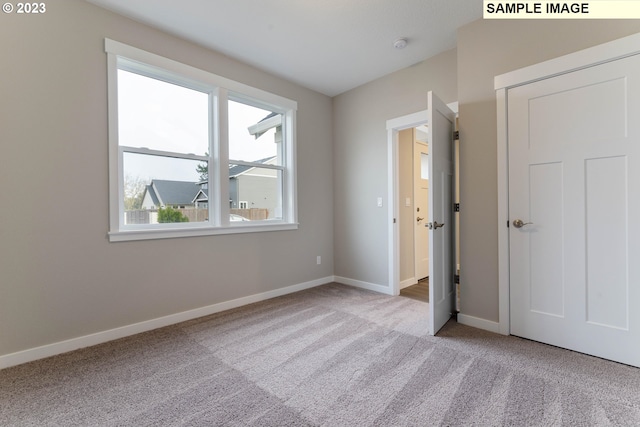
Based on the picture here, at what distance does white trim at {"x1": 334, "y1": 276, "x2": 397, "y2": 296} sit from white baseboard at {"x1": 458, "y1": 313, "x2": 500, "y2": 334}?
1.02 meters

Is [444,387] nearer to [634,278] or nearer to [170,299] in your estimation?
[634,278]

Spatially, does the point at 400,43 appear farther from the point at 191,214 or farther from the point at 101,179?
the point at 101,179

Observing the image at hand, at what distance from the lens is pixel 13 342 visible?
200 centimetres

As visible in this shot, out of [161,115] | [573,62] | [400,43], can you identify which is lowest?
[161,115]

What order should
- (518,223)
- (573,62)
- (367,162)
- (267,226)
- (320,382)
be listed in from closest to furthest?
(320,382) < (573,62) < (518,223) < (267,226) < (367,162)

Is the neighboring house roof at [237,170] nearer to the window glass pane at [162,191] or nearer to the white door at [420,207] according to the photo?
the window glass pane at [162,191]

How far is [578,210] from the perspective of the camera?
2061mm

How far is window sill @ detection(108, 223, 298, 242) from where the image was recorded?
7.97 feet

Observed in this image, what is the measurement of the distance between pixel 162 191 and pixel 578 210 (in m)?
3.49

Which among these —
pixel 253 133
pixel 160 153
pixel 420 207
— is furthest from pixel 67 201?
pixel 420 207

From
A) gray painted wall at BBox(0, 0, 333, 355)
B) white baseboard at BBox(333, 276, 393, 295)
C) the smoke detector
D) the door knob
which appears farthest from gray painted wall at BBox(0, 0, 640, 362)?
white baseboard at BBox(333, 276, 393, 295)

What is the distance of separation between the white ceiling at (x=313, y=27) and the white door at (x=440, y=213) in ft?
2.48

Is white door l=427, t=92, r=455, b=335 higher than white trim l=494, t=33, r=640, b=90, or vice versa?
white trim l=494, t=33, r=640, b=90

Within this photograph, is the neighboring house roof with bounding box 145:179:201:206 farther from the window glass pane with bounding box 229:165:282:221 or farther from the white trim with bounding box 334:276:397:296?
the white trim with bounding box 334:276:397:296
